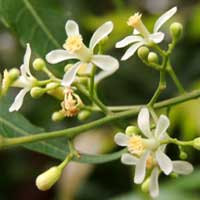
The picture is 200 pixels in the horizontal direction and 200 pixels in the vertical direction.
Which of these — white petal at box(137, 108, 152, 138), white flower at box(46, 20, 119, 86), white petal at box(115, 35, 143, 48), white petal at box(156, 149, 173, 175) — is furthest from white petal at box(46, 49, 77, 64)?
white petal at box(156, 149, 173, 175)

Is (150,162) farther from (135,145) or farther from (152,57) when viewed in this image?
(152,57)

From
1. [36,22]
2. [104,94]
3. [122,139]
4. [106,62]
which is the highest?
[104,94]

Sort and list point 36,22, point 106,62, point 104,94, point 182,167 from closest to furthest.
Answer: point 106,62 → point 182,167 → point 36,22 → point 104,94

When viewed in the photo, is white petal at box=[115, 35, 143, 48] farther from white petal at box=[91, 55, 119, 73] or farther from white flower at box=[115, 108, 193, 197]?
white flower at box=[115, 108, 193, 197]

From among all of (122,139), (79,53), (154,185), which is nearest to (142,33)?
(79,53)

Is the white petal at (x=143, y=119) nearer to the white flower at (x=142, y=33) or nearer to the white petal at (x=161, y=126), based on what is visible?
the white petal at (x=161, y=126)
